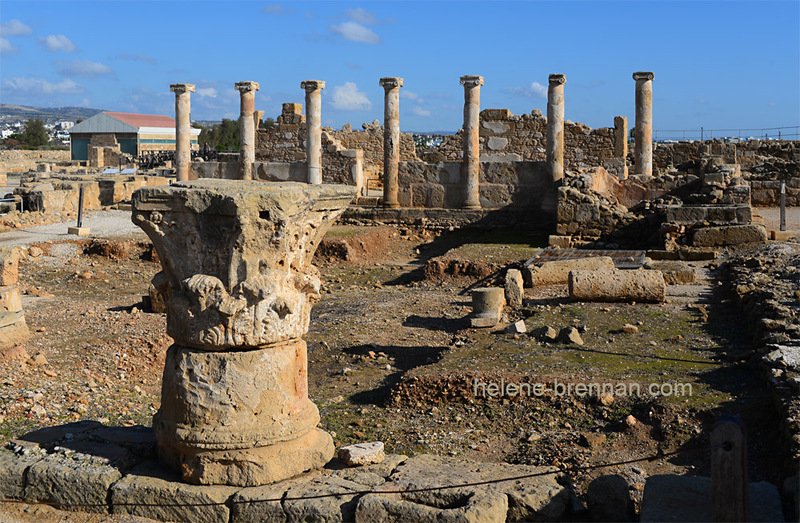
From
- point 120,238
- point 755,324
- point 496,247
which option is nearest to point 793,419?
point 755,324

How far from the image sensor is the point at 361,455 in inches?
206

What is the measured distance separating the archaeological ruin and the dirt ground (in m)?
0.03

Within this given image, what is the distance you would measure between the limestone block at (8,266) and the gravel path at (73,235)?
3.37m

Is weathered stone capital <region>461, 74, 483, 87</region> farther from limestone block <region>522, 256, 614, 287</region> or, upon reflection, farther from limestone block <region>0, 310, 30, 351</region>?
limestone block <region>0, 310, 30, 351</region>

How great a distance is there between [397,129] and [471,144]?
2.07 meters

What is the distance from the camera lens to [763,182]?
75.2 ft

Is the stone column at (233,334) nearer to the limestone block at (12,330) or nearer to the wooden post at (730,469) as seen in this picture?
the wooden post at (730,469)

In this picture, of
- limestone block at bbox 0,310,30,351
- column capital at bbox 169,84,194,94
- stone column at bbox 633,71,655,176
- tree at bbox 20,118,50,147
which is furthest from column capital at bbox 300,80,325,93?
tree at bbox 20,118,50,147

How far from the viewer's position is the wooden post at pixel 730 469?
12.5 ft

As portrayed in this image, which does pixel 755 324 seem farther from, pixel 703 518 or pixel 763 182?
pixel 763 182

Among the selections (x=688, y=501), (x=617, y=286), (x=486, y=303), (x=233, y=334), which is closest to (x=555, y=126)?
(x=617, y=286)

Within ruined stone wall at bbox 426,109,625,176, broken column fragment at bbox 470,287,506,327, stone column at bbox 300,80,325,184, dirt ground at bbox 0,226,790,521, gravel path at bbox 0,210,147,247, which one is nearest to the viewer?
dirt ground at bbox 0,226,790,521

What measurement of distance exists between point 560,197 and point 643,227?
5.48 ft

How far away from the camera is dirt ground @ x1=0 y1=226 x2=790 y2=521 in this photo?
6547mm
